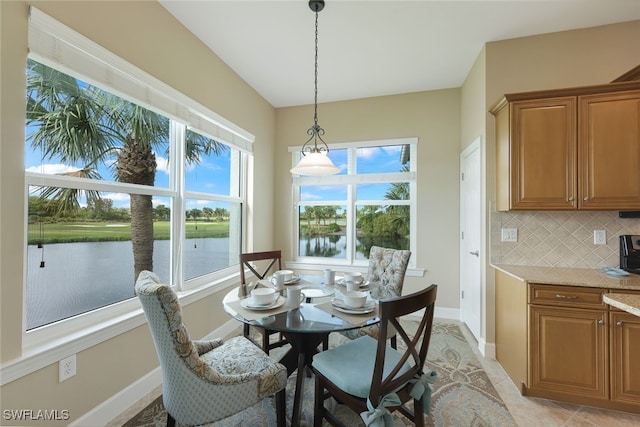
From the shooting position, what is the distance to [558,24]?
2.38 metres

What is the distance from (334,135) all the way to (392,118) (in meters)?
0.85

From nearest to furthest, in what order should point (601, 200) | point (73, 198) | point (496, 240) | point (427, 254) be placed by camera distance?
1. point (73, 198)
2. point (601, 200)
3. point (496, 240)
4. point (427, 254)

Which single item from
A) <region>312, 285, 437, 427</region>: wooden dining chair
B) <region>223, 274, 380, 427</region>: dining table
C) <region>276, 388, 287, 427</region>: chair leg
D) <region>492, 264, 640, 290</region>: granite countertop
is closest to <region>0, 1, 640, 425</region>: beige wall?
<region>492, 264, 640, 290</region>: granite countertop

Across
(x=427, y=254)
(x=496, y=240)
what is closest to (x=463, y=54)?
(x=496, y=240)

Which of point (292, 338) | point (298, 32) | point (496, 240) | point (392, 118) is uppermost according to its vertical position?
point (298, 32)

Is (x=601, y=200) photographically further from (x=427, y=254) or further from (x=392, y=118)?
(x=392, y=118)

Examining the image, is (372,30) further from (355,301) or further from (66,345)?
(66,345)

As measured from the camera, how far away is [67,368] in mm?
1546

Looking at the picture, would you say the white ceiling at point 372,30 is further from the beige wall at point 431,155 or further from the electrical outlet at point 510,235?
the electrical outlet at point 510,235

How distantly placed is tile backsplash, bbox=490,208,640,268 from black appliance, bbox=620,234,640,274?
0.38 feet

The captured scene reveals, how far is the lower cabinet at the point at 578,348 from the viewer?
180 cm

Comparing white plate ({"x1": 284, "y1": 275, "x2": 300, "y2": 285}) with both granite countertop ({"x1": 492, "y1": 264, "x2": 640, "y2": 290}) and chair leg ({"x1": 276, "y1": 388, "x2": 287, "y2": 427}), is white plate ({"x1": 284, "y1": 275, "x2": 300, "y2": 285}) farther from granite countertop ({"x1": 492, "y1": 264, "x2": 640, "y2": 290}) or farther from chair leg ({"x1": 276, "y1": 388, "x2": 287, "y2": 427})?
granite countertop ({"x1": 492, "y1": 264, "x2": 640, "y2": 290})

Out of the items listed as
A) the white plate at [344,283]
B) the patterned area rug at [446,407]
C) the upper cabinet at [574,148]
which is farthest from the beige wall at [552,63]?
the white plate at [344,283]

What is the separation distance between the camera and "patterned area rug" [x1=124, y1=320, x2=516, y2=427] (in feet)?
5.74
